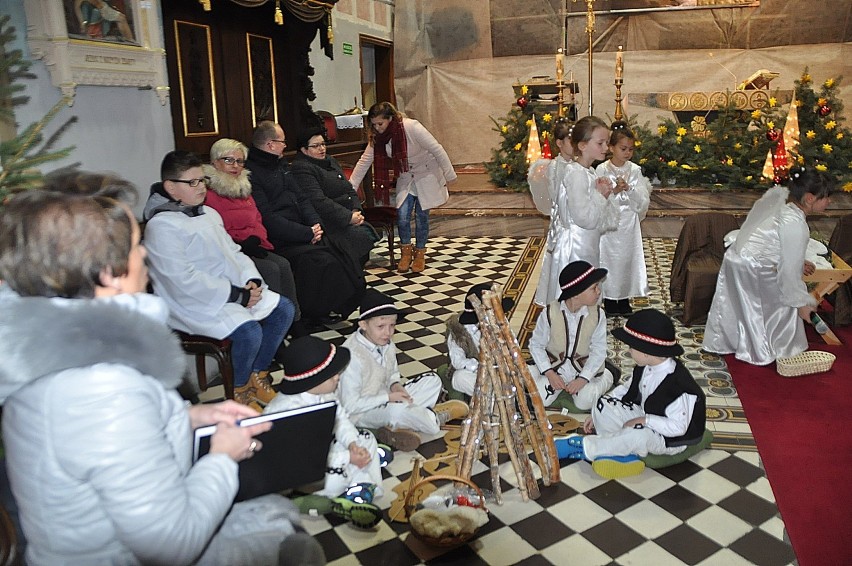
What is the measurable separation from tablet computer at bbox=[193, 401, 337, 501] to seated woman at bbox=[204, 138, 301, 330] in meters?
3.12

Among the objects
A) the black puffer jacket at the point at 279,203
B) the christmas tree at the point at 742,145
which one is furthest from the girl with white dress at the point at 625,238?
the christmas tree at the point at 742,145

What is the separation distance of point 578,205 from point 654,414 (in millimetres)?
1845

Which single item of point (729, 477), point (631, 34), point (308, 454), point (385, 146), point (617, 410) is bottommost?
point (729, 477)

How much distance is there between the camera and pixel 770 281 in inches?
188

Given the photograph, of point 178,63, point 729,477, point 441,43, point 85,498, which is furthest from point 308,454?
point 441,43

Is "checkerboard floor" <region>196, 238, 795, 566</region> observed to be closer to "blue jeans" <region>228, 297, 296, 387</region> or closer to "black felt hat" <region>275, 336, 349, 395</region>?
"black felt hat" <region>275, 336, 349, 395</region>

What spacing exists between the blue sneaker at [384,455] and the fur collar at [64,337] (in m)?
2.23

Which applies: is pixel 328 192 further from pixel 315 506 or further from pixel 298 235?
pixel 315 506

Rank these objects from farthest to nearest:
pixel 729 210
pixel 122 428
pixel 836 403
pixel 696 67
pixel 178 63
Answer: pixel 696 67, pixel 729 210, pixel 178 63, pixel 836 403, pixel 122 428

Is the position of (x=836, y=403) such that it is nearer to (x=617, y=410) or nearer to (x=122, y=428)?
(x=617, y=410)

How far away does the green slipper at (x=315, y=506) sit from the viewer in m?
3.16

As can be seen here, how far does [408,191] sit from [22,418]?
20.7ft

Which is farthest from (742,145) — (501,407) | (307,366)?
(307,366)

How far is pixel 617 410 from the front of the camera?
3.58 metres
